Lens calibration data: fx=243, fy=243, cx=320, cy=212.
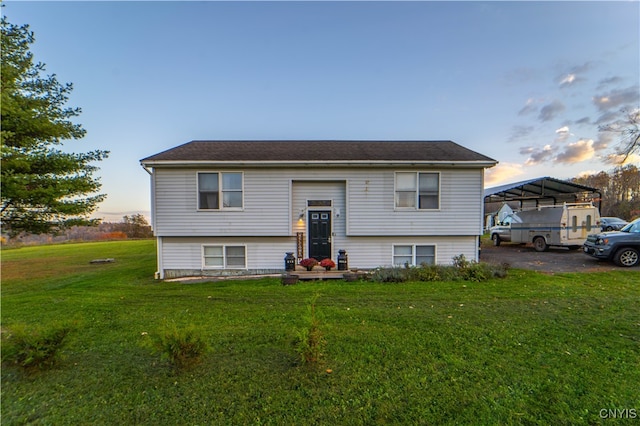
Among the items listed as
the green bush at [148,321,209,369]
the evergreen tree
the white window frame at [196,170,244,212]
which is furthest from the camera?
the white window frame at [196,170,244,212]

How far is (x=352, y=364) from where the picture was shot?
126 inches

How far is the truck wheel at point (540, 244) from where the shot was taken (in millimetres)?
12969

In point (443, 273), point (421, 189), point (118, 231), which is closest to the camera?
point (443, 273)

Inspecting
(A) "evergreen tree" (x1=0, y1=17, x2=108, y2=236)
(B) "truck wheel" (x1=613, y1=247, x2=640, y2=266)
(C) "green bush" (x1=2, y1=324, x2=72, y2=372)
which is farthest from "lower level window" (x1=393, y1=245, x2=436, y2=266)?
(A) "evergreen tree" (x1=0, y1=17, x2=108, y2=236)

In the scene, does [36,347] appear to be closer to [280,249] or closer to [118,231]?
[280,249]

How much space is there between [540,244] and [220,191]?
16.3 meters

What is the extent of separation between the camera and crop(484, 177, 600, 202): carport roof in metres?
11.8

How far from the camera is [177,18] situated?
1020 cm

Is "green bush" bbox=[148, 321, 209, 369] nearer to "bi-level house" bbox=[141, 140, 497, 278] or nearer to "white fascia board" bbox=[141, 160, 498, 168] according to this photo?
"bi-level house" bbox=[141, 140, 497, 278]

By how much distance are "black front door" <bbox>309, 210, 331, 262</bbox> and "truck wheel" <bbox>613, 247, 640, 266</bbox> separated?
11.1m

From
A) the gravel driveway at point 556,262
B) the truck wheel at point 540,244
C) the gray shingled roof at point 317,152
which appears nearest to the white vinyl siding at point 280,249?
the gravel driveway at point 556,262

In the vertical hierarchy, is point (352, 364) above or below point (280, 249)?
below

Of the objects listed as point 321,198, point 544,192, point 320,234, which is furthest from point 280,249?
point 544,192

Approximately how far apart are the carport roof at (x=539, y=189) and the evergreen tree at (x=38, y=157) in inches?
714
